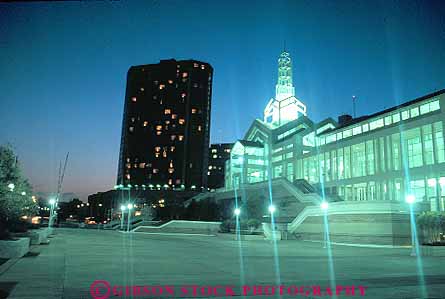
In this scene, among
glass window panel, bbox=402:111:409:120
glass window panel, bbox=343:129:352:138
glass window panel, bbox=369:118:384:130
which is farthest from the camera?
glass window panel, bbox=343:129:352:138

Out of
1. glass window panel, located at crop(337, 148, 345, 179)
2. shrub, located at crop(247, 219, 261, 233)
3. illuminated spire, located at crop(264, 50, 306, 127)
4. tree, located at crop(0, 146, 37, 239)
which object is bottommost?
shrub, located at crop(247, 219, 261, 233)

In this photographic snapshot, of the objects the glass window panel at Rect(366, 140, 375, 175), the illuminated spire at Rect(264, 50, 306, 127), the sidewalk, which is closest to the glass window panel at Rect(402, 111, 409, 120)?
the glass window panel at Rect(366, 140, 375, 175)

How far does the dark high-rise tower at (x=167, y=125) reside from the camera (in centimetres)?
15775

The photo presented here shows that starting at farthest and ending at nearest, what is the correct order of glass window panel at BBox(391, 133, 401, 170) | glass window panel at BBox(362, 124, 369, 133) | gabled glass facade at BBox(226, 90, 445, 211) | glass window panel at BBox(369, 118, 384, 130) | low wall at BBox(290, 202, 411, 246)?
glass window panel at BBox(362, 124, 369, 133), glass window panel at BBox(369, 118, 384, 130), glass window panel at BBox(391, 133, 401, 170), gabled glass facade at BBox(226, 90, 445, 211), low wall at BBox(290, 202, 411, 246)

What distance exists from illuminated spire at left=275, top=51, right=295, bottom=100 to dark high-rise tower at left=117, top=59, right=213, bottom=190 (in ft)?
202

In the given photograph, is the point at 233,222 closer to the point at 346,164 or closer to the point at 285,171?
the point at 346,164

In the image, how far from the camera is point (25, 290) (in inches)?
386

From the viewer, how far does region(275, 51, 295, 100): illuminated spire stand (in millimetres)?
102875

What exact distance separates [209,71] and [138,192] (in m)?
69.5

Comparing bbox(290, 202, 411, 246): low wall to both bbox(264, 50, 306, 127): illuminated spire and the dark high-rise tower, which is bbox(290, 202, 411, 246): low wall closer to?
bbox(264, 50, 306, 127): illuminated spire

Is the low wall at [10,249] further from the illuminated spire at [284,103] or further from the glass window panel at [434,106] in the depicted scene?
the illuminated spire at [284,103]

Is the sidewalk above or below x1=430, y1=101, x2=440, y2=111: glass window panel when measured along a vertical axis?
below

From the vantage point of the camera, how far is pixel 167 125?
16275 cm

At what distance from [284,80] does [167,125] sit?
68.8 metres
